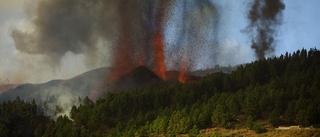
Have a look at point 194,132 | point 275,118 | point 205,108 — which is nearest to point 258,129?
point 275,118

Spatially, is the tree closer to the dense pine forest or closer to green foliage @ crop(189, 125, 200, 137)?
the dense pine forest

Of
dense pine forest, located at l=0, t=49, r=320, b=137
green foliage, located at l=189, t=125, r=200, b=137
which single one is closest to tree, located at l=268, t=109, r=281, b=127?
dense pine forest, located at l=0, t=49, r=320, b=137

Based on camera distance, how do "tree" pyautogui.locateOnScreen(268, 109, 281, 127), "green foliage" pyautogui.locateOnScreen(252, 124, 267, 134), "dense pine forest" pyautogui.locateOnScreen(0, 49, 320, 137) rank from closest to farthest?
"green foliage" pyautogui.locateOnScreen(252, 124, 267, 134)
"tree" pyautogui.locateOnScreen(268, 109, 281, 127)
"dense pine forest" pyautogui.locateOnScreen(0, 49, 320, 137)

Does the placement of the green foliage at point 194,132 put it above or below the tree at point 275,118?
below

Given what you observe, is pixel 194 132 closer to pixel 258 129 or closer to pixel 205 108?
pixel 258 129

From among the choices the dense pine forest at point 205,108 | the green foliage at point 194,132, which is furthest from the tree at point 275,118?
the green foliage at point 194,132

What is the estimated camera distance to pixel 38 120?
436 ft

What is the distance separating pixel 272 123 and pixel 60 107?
73.2 metres

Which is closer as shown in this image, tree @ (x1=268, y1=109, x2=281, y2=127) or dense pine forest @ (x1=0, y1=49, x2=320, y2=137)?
tree @ (x1=268, y1=109, x2=281, y2=127)

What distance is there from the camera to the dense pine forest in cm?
10281

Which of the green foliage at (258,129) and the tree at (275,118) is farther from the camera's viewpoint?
the tree at (275,118)

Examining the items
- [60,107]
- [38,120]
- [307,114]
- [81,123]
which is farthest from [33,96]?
[307,114]

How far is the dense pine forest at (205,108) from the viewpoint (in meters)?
103

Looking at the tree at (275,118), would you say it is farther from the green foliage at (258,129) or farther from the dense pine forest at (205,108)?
the green foliage at (258,129)
